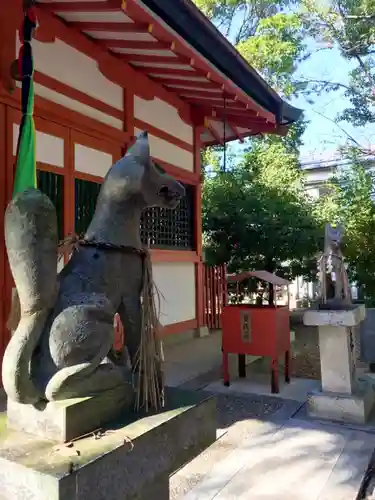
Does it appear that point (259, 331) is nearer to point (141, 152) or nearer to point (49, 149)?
point (49, 149)

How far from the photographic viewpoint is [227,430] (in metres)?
3.62

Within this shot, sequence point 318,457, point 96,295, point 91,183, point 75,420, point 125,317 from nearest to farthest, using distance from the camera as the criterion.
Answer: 1. point 75,420
2. point 96,295
3. point 125,317
4. point 318,457
5. point 91,183

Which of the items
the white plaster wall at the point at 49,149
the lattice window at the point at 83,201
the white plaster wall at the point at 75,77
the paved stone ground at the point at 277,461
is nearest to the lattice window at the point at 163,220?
the lattice window at the point at 83,201

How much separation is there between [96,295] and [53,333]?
0.67 feet

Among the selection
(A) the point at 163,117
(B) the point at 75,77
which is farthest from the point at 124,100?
(A) the point at 163,117

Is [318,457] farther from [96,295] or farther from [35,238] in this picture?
[35,238]

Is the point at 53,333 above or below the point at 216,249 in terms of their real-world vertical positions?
below

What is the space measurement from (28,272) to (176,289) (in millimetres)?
6055

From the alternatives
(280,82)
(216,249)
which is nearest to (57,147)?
(216,249)

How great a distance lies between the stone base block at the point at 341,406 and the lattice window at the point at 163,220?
3.00 m

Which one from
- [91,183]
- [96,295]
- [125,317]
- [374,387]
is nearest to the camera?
[96,295]

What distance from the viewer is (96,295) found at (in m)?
1.53

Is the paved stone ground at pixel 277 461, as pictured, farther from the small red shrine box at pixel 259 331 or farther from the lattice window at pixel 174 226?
the lattice window at pixel 174 226

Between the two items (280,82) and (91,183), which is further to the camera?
(280,82)
